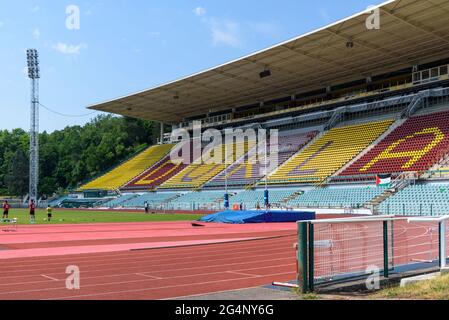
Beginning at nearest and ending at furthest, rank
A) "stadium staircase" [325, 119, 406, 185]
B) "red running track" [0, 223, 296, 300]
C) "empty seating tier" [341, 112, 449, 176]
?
"red running track" [0, 223, 296, 300] < "empty seating tier" [341, 112, 449, 176] < "stadium staircase" [325, 119, 406, 185]

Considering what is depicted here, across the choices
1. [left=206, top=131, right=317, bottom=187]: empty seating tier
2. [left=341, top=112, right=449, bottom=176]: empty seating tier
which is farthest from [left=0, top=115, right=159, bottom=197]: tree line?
[left=341, top=112, right=449, bottom=176]: empty seating tier

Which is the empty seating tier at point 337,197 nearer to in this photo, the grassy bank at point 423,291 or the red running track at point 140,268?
the red running track at point 140,268

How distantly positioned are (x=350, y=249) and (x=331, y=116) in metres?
43.8

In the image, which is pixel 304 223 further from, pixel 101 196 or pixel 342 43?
pixel 101 196

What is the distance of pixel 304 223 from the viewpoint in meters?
7.74

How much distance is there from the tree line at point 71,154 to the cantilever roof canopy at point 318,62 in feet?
89.1

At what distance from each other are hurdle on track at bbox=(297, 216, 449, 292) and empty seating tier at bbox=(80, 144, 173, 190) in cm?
6005

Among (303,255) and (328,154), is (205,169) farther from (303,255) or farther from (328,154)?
(303,255)

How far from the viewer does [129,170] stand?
241 feet

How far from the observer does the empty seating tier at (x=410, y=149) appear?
3609 cm

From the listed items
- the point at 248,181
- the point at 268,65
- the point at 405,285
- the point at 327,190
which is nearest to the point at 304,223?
the point at 405,285

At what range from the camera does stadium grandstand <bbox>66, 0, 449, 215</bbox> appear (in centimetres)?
3541

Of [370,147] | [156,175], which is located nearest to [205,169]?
[156,175]

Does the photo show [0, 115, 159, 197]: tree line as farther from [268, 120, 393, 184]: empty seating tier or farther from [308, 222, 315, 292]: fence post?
[308, 222, 315, 292]: fence post
